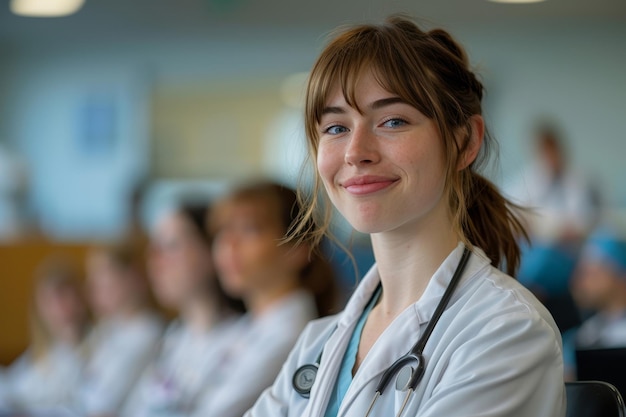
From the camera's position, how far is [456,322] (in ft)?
4.28

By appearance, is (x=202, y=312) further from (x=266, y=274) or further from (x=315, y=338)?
(x=315, y=338)

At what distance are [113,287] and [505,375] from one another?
2.72 m

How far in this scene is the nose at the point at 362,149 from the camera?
1391 mm

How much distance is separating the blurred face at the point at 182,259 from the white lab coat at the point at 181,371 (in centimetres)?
13

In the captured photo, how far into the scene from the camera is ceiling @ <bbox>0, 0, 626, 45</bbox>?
745cm

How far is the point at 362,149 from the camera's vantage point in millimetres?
1393

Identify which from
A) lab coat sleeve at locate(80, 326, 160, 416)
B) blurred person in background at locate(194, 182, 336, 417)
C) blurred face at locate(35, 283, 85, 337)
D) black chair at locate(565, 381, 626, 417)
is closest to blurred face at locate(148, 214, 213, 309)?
blurred person in background at locate(194, 182, 336, 417)

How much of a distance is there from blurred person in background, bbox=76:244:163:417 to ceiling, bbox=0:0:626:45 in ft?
12.3

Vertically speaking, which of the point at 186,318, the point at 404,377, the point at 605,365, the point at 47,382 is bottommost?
the point at 47,382

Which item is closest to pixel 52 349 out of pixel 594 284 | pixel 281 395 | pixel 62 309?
pixel 62 309

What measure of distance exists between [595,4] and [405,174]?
6.53 meters

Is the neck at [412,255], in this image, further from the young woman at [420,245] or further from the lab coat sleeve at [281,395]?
the lab coat sleeve at [281,395]

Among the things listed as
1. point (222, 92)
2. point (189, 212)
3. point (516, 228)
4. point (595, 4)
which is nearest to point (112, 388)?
point (189, 212)

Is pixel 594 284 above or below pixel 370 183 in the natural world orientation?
below
